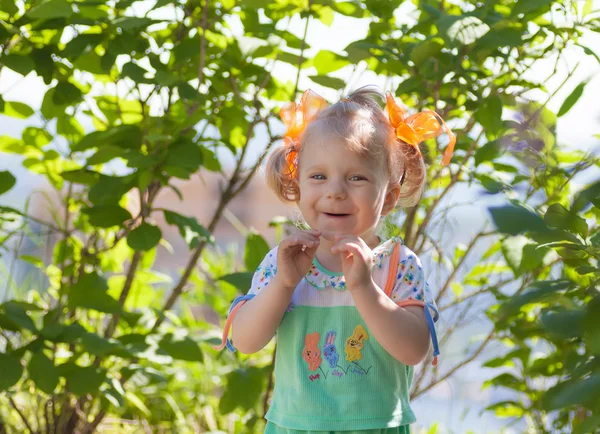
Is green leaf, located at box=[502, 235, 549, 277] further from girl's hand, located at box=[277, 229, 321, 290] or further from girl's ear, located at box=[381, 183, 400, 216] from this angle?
girl's hand, located at box=[277, 229, 321, 290]

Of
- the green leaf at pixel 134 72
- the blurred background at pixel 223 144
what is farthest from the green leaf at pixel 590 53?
the green leaf at pixel 134 72

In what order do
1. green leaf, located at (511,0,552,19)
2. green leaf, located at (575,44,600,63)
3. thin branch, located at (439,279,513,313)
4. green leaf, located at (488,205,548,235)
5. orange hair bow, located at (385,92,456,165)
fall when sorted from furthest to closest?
thin branch, located at (439,279,513,313) < green leaf, located at (575,44,600,63) < green leaf, located at (511,0,552,19) < orange hair bow, located at (385,92,456,165) < green leaf, located at (488,205,548,235)

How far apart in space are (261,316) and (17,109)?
47.3 inches

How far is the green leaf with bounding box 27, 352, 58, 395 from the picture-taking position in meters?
1.85

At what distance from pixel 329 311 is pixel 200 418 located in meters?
1.80

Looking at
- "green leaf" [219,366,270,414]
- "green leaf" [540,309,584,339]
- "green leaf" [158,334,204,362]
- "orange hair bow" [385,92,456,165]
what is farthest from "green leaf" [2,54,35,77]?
"green leaf" [540,309,584,339]

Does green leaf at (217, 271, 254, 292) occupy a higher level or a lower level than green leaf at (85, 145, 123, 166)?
Result: lower

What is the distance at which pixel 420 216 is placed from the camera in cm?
249

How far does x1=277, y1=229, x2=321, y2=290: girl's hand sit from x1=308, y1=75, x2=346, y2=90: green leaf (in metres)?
0.71

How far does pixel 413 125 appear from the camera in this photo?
138 centimetres

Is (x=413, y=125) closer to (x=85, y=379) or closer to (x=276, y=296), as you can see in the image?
(x=276, y=296)

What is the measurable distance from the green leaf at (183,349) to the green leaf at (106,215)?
0.34 m

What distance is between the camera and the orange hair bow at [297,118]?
137 cm

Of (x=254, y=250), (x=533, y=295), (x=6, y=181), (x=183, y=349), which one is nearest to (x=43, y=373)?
(x=183, y=349)
